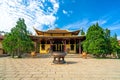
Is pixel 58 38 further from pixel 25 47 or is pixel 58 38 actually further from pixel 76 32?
pixel 25 47

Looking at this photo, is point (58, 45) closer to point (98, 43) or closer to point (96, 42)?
point (96, 42)

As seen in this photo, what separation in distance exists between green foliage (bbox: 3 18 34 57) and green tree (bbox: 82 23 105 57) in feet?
24.2

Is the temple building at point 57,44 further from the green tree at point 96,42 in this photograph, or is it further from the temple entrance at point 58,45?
the green tree at point 96,42

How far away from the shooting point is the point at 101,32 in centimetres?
1969

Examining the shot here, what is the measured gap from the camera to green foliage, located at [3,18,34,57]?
18562 mm

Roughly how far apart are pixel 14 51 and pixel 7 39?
174 centimetres

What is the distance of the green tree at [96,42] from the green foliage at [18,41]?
739 cm

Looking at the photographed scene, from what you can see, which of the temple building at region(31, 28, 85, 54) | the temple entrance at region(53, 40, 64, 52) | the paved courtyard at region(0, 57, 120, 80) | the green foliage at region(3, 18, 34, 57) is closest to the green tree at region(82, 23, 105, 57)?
the green foliage at region(3, 18, 34, 57)

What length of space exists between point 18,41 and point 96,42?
9420 mm

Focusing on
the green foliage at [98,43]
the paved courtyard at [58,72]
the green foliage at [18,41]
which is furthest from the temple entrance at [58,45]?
the paved courtyard at [58,72]

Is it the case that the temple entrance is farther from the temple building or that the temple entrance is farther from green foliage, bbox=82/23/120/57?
green foliage, bbox=82/23/120/57

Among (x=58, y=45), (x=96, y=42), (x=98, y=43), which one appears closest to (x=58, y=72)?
(x=98, y=43)

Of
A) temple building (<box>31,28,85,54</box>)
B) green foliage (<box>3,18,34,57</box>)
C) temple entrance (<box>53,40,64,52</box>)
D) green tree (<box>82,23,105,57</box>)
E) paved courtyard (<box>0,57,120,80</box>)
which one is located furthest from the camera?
temple entrance (<box>53,40,64,52</box>)

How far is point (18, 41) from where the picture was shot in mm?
18625
